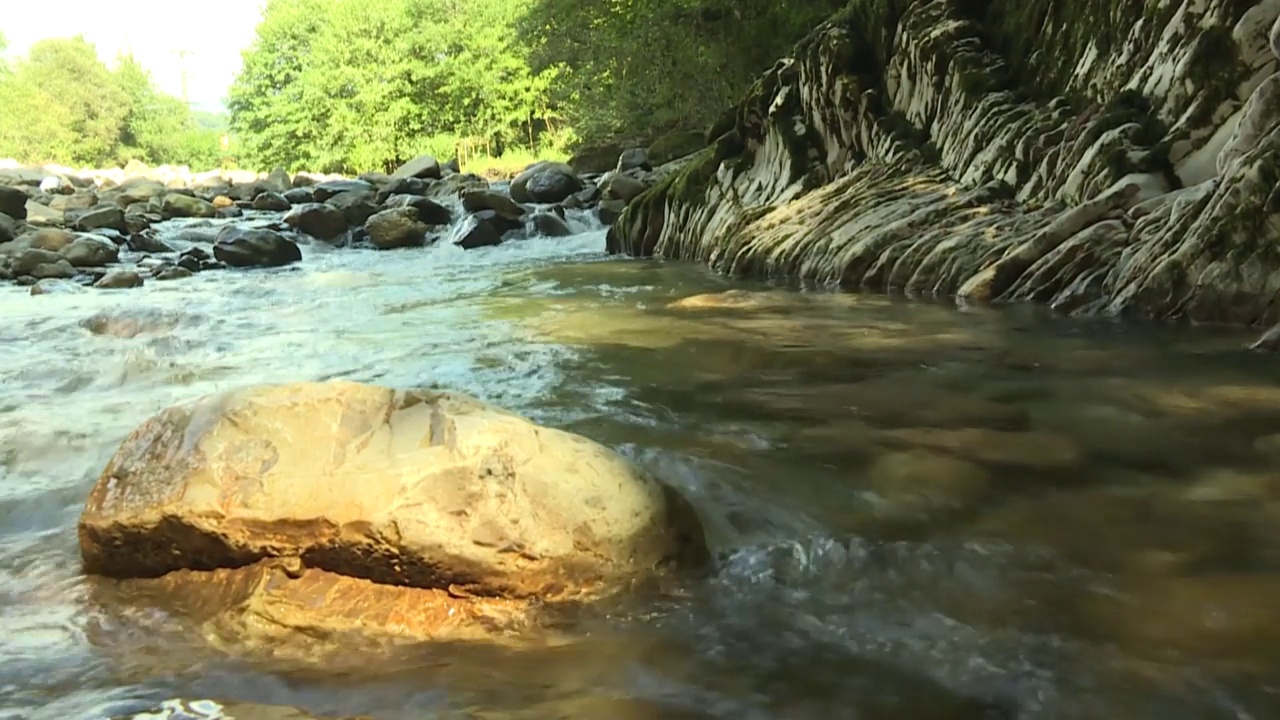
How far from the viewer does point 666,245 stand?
13.8 meters

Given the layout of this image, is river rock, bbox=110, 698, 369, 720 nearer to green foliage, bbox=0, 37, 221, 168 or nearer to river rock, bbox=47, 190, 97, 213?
river rock, bbox=47, 190, 97, 213

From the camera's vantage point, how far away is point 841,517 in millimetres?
3137

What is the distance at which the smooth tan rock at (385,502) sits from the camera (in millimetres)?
2668

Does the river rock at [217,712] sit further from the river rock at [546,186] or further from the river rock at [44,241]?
the river rock at [546,186]

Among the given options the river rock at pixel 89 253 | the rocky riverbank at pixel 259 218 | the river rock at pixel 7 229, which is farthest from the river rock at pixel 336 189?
the river rock at pixel 89 253

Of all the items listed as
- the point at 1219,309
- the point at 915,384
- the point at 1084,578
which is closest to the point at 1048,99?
the point at 1219,309

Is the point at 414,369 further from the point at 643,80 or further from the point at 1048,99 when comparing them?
the point at 643,80

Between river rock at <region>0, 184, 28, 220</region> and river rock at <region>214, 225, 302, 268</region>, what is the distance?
467 cm

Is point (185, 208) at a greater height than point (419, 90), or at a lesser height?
lesser

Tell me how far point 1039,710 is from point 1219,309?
482cm

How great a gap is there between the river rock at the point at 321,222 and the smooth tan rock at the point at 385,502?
1514 cm

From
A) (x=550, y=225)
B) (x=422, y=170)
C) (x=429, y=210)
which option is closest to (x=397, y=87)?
(x=422, y=170)

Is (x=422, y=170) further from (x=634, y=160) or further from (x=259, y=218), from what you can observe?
(x=259, y=218)

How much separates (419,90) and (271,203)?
2173 cm
